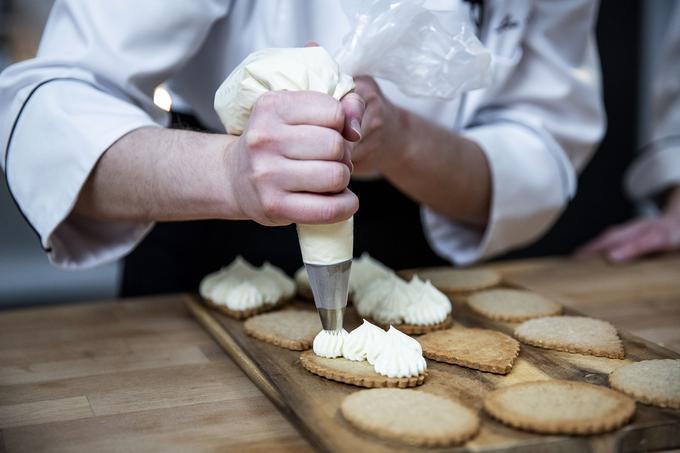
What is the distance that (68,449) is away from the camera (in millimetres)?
756

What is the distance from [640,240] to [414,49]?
0.90m

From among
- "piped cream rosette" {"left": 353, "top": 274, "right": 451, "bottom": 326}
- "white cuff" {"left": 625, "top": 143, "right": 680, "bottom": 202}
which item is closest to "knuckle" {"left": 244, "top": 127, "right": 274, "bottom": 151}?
"piped cream rosette" {"left": 353, "top": 274, "right": 451, "bottom": 326}

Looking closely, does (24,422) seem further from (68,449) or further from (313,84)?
(313,84)

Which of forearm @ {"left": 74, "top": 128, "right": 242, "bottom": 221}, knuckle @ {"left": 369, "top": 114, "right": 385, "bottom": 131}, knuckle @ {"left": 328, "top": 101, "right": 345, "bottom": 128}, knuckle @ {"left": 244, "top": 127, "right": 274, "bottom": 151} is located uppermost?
knuckle @ {"left": 328, "top": 101, "right": 345, "bottom": 128}

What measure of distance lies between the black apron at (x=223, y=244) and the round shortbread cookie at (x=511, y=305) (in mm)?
399

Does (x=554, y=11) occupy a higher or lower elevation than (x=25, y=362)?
higher

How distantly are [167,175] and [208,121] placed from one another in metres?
0.44

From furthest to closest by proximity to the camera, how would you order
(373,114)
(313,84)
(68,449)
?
1. (373,114)
2. (313,84)
3. (68,449)

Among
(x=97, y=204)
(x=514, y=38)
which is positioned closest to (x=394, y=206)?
(x=514, y=38)

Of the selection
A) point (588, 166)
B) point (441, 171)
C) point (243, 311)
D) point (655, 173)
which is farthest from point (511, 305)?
point (588, 166)

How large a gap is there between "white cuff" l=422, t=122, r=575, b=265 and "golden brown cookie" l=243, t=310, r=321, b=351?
494 millimetres

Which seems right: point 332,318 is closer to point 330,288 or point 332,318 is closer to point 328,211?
point 330,288

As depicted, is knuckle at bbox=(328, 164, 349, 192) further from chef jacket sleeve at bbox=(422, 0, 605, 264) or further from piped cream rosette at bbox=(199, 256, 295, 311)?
chef jacket sleeve at bbox=(422, 0, 605, 264)

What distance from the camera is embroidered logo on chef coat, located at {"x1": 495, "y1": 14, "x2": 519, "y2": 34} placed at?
1406mm
